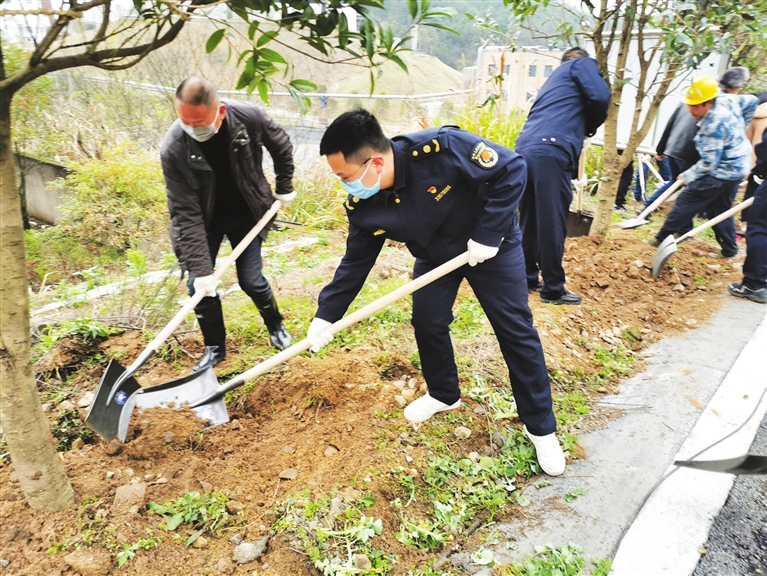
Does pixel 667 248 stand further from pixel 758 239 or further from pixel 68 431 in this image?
pixel 68 431

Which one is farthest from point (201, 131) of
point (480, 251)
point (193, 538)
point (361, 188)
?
point (193, 538)

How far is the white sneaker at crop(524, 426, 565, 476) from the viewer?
243cm

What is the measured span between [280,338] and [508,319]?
72.1 inches

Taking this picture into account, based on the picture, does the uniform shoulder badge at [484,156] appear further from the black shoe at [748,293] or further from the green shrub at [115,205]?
the green shrub at [115,205]

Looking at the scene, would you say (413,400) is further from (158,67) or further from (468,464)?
(158,67)

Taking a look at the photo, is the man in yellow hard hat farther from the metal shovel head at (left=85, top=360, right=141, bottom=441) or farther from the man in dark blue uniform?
the metal shovel head at (left=85, top=360, right=141, bottom=441)

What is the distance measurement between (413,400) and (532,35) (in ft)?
12.5

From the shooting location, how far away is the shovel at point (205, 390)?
2457mm

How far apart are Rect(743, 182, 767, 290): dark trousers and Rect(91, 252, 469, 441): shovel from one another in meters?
3.22

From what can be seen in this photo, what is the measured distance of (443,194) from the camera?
2.25 m

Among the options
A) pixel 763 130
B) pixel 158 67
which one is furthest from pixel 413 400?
pixel 158 67

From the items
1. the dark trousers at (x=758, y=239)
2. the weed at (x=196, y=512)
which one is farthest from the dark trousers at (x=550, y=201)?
the weed at (x=196, y=512)

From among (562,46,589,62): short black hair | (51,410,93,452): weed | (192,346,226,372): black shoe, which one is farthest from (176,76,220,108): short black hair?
(562,46,589,62): short black hair

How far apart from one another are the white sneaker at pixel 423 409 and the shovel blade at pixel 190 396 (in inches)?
38.8
